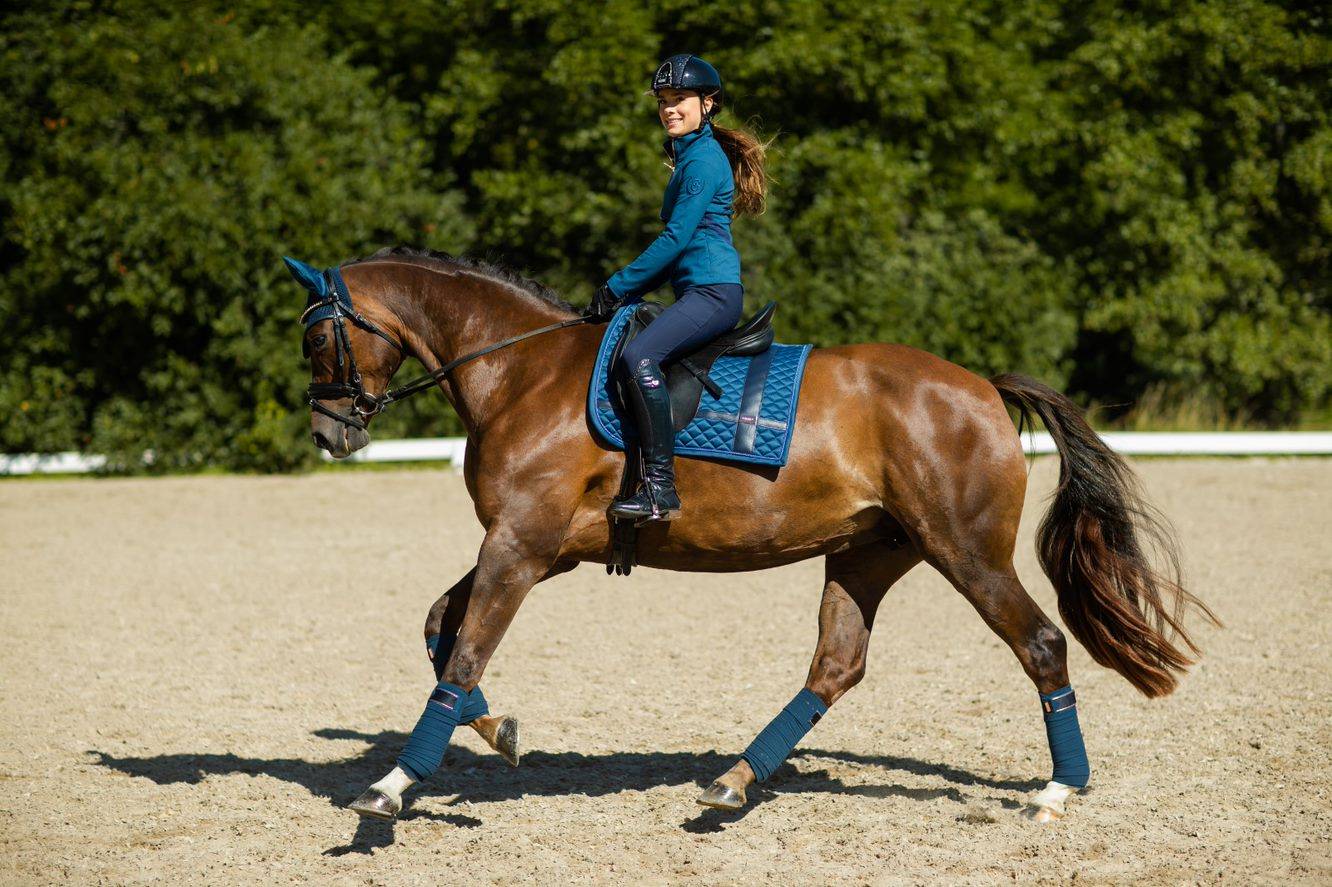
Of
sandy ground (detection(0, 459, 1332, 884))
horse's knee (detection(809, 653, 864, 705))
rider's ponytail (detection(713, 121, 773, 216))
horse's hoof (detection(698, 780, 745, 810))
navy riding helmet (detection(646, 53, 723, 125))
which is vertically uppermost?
navy riding helmet (detection(646, 53, 723, 125))

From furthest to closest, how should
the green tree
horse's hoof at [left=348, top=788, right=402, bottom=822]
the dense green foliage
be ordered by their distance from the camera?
the dense green foliage < the green tree < horse's hoof at [left=348, top=788, right=402, bottom=822]

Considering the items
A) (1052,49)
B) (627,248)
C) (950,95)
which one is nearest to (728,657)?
(627,248)

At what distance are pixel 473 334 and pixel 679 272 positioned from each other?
2.92ft

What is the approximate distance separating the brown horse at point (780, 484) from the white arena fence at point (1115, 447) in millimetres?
11039

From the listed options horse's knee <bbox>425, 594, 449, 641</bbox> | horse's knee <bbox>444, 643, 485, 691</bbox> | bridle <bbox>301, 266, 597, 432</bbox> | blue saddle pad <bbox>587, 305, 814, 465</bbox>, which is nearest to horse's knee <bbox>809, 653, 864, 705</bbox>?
blue saddle pad <bbox>587, 305, 814, 465</bbox>

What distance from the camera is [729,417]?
5.05m

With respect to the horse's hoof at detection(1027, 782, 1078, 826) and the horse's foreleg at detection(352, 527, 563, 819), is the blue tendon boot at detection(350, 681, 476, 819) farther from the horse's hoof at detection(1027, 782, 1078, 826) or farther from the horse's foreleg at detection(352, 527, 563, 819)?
the horse's hoof at detection(1027, 782, 1078, 826)

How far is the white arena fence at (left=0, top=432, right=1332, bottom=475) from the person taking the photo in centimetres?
1645

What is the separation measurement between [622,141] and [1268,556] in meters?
10.6

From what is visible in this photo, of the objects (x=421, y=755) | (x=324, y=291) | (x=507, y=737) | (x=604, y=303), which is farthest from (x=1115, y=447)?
(x=421, y=755)

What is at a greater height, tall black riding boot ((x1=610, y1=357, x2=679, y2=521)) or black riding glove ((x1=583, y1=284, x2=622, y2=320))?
black riding glove ((x1=583, y1=284, x2=622, y2=320))

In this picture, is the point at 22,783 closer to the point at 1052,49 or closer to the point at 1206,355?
the point at 1206,355

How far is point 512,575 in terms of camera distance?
16.0ft

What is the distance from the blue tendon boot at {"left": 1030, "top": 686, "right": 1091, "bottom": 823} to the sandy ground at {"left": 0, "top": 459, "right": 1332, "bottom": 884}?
0.12 m
